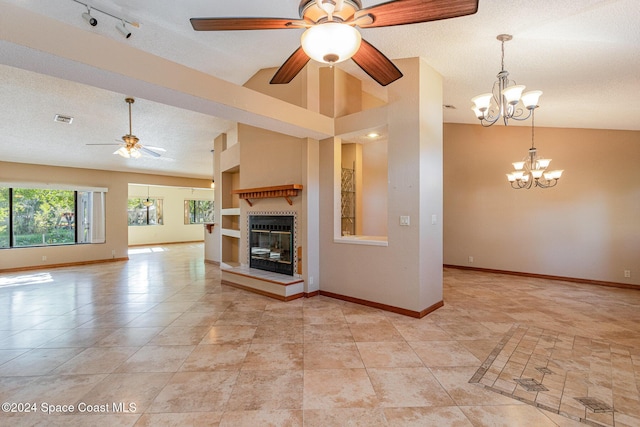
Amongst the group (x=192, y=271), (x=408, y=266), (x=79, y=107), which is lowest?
(x=192, y=271)

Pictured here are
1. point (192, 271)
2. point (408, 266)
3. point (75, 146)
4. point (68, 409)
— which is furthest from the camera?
point (192, 271)

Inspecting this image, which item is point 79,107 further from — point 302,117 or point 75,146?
point 302,117

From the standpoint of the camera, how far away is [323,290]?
15.0 feet

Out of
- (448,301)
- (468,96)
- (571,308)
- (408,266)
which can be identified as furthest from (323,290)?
(468,96)

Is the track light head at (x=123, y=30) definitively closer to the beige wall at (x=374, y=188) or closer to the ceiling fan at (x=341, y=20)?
the ceiling fan at (x=341, y=20)

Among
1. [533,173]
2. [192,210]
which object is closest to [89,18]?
[533,173]

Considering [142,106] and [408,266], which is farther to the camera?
[142,106]

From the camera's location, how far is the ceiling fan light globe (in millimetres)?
1515

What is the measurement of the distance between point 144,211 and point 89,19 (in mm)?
10648

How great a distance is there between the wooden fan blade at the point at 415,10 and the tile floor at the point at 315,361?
2.42 metres

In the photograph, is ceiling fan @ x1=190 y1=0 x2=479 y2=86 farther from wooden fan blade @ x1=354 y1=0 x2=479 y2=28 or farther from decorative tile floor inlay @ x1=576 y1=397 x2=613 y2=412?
decorative tile floor inlay @ x1=576 y1=397 x2=613 y2=412

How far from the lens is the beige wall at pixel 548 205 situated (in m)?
5.00

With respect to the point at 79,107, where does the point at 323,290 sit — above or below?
below

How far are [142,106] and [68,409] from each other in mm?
4003
